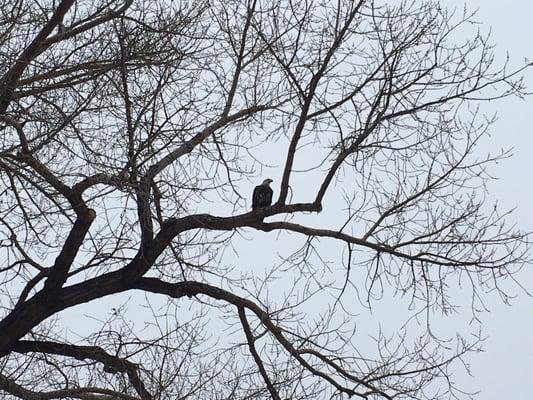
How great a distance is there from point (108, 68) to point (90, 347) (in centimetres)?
251

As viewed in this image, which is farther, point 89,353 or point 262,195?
point 262,195

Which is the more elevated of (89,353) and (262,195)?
(262,195)

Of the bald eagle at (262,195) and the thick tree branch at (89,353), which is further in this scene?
the bald eagle at (262,195)

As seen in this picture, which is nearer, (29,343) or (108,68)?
(108,68)

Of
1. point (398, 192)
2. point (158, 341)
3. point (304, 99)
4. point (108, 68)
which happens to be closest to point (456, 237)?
point (398, 192)

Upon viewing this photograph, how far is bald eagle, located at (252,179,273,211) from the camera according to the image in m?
7.98

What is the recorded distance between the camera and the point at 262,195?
317 inches

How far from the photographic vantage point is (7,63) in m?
5.86

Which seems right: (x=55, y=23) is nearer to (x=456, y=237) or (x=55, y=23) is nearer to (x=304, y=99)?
(x=304, y=99)

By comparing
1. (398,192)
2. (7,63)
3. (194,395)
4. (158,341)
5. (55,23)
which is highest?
(55,23)

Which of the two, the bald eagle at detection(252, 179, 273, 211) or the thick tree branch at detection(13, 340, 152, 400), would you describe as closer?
the thick tree branch at detection(13, 340, 152, 400)

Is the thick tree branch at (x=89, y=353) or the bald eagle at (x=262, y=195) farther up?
the bald eagle at (x=262, y=195)

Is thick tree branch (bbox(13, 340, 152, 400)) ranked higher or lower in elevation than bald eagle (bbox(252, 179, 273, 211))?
lower

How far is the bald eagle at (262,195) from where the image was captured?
26.2 ft
